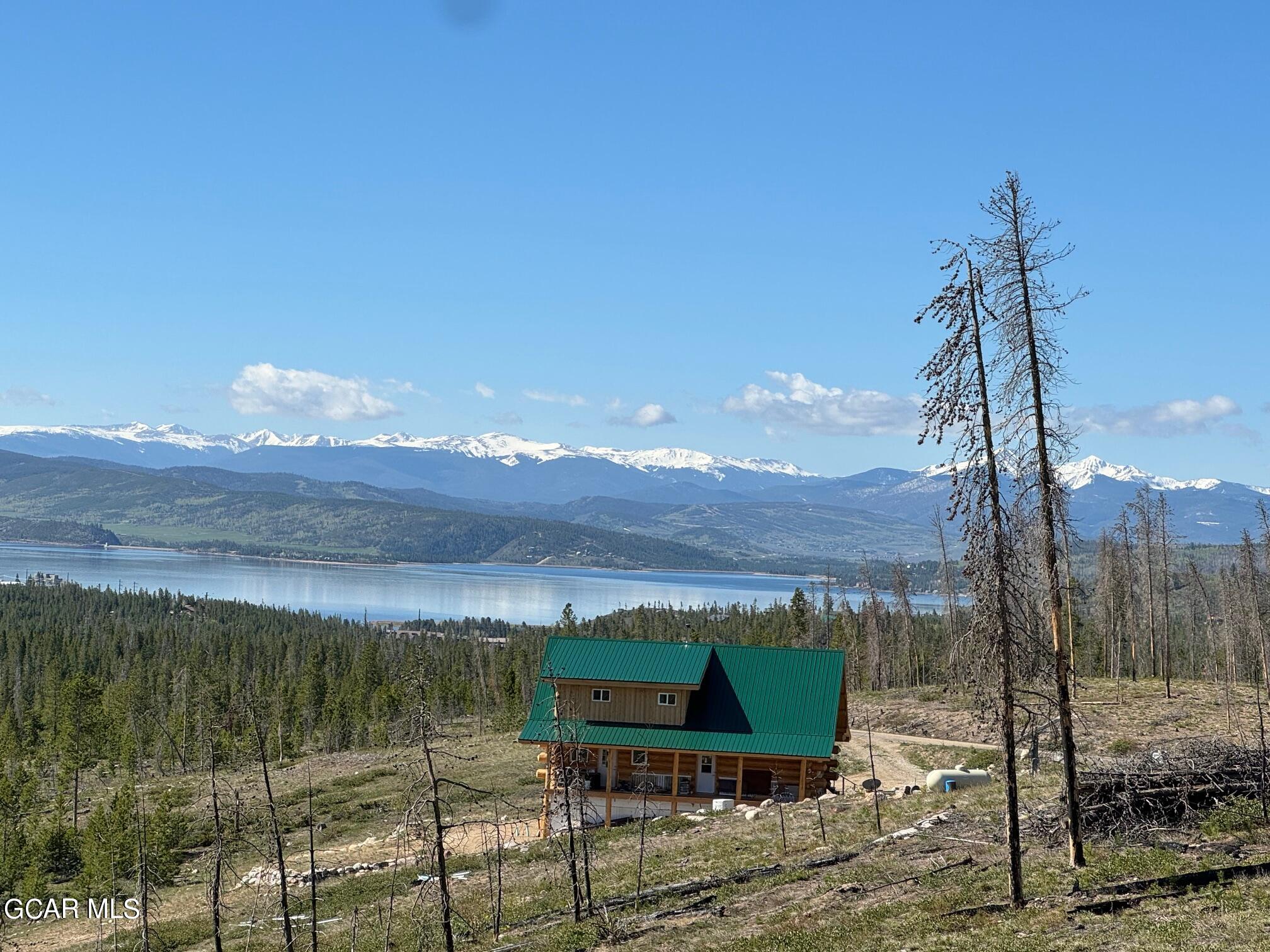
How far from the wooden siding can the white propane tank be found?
32.4 feet

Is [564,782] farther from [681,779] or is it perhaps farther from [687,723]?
[681,779]

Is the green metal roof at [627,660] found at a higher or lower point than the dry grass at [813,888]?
higher

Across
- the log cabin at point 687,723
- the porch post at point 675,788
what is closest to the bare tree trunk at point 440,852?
the log cabin at point 687,723

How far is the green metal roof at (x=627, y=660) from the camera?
41000mm

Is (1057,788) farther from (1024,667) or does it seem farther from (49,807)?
(49,807)

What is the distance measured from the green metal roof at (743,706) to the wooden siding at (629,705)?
0.97 feet

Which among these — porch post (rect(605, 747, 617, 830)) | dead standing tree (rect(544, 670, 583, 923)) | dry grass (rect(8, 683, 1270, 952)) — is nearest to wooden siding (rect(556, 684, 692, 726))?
porch post (rect(605, 747, 617, 830))

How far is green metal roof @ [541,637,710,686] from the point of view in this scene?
41.0 meters

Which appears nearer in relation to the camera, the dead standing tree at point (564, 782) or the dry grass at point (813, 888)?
the dry grass at point (813, 888)

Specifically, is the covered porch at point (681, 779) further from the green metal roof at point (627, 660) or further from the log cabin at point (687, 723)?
the green metal roof at point (627, 660)

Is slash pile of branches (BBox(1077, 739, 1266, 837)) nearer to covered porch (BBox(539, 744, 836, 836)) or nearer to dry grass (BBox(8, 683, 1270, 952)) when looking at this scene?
dry grass (BBox(8, 683, 1270, 952))

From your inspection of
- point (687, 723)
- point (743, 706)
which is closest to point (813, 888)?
point (687, 723)

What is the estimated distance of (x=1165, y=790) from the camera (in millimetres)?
21062

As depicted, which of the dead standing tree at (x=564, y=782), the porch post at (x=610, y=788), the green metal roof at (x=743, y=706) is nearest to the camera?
the dead standing tree at (x=564, y=782)
